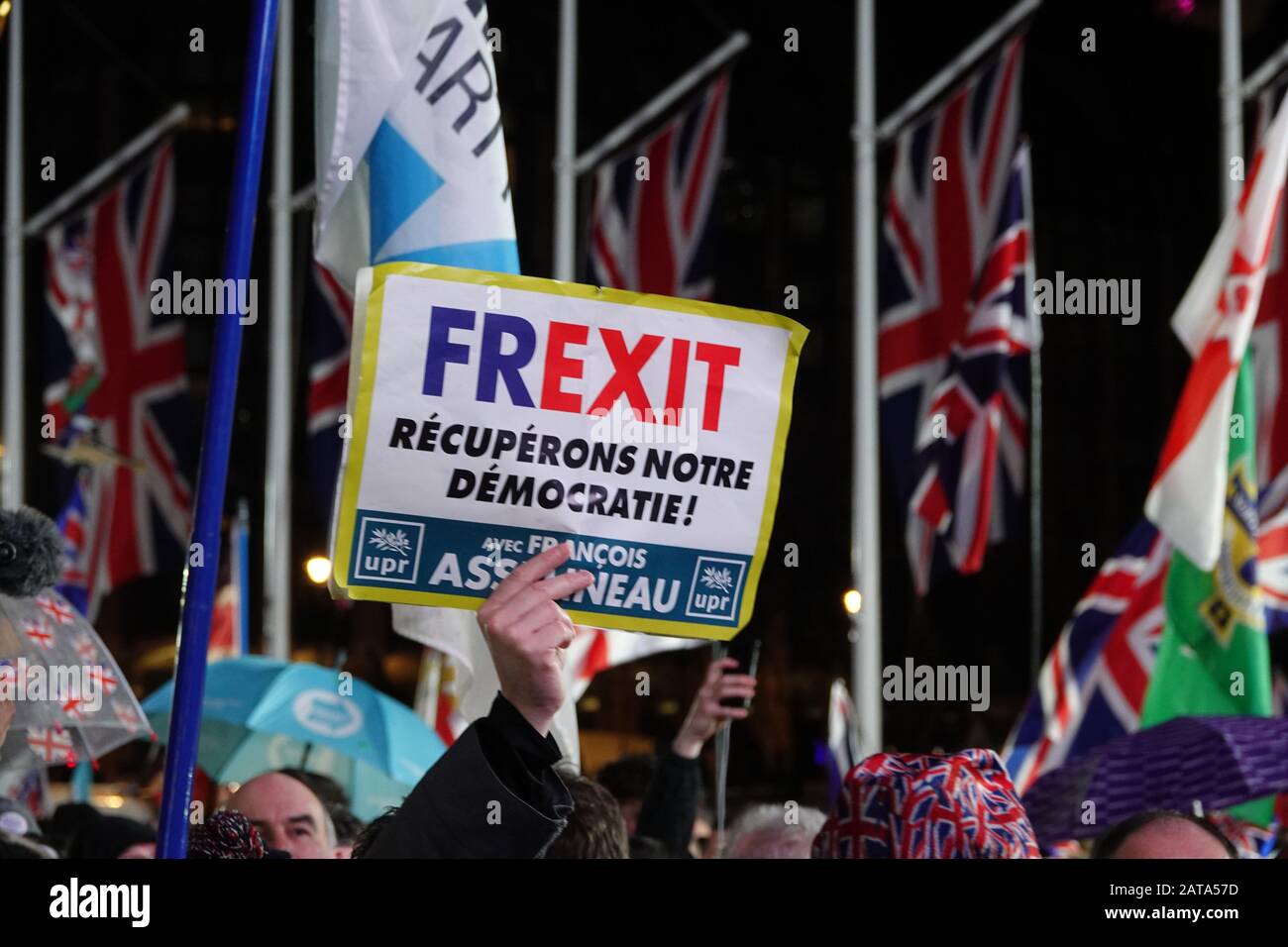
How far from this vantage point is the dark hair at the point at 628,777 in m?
7.13

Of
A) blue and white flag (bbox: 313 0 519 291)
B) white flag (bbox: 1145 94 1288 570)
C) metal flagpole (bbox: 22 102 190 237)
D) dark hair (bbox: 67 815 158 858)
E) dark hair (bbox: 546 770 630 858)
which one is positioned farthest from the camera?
metal flagpole (bbox: 22 102 190 237)

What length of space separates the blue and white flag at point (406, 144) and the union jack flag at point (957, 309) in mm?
7550

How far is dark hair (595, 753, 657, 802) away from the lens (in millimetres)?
7129

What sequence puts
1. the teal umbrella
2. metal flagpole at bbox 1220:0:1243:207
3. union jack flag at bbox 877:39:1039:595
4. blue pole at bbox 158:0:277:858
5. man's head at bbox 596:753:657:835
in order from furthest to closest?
metal flagpole at bbox 1220:0:1243:207 → union jack flag at bbox 877:39:1039:595 → the teal umbrella → man's head at bbox 596:753:657:835 → blue pole at bbox 158:0:277:858

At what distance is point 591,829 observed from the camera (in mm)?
3816

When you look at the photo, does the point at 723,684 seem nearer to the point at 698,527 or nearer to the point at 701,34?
the point at 698,527

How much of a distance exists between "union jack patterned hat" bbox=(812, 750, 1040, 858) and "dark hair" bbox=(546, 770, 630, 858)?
1157 millimetres

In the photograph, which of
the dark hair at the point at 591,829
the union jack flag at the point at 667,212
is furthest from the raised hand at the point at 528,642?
the union jack flag at the point at 667,212

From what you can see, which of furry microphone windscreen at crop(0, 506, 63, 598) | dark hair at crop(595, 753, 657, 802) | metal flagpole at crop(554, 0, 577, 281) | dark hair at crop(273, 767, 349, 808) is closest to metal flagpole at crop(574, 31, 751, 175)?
metal flagpole at crop(554, 0, 577, 281)

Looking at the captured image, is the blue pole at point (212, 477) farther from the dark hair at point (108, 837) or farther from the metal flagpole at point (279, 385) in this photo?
the metal flagpole at point (279, 385)

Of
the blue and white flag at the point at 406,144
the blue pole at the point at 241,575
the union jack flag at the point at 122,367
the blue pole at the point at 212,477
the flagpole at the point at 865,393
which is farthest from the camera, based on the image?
the union jack flag at the point at 122,367

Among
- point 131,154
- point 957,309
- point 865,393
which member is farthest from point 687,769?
point 131,154

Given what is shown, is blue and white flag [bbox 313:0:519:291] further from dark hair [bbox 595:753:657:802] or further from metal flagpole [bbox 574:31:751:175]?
metal flagpole [bbox 574:31:751:175]

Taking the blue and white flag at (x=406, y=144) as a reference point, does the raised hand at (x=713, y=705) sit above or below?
below
